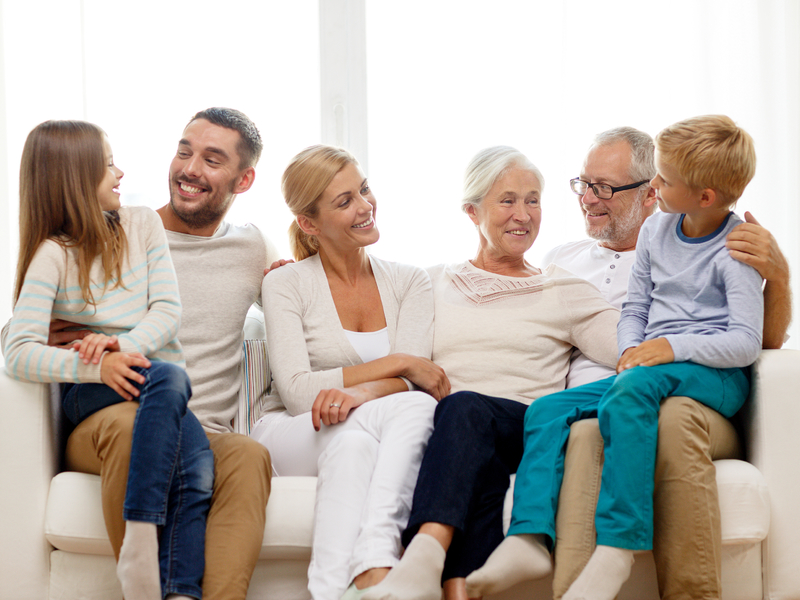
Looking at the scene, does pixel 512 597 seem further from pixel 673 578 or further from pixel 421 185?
pixel 421 185

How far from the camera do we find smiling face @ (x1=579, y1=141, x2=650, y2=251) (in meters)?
2.20

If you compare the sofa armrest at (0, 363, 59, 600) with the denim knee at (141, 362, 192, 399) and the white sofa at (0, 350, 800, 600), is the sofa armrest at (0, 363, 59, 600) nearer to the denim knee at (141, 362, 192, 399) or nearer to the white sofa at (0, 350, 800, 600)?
the white sofa at (0, 350, 800, 600)

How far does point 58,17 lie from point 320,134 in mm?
1133

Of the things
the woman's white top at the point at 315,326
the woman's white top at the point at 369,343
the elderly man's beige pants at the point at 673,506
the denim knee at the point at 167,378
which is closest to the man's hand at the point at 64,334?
the denim knee at the point at 167,378

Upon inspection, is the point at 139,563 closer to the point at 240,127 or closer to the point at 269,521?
the point at 269,521

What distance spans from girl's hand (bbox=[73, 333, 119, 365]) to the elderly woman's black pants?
0.72m

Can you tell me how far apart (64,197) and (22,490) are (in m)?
0.66

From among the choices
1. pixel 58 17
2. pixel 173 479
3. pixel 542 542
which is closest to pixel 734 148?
pixel 542 542

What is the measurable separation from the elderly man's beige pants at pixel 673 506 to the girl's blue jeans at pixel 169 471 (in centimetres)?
72

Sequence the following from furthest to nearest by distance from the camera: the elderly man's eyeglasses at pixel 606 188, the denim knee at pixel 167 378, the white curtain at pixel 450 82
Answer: the white curtain at pixel 450 82 → the elderly man's eyeglasses at pixel 606 188 → the denim knee at pixel 167 378

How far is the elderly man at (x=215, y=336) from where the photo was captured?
1.46m

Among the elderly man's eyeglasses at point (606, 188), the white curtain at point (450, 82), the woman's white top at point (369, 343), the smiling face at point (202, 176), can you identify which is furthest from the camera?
the white curtain at point (450, 82)

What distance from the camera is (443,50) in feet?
9.62

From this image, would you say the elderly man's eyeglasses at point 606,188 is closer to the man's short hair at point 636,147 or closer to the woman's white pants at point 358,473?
the man's short hair at point 636,147
